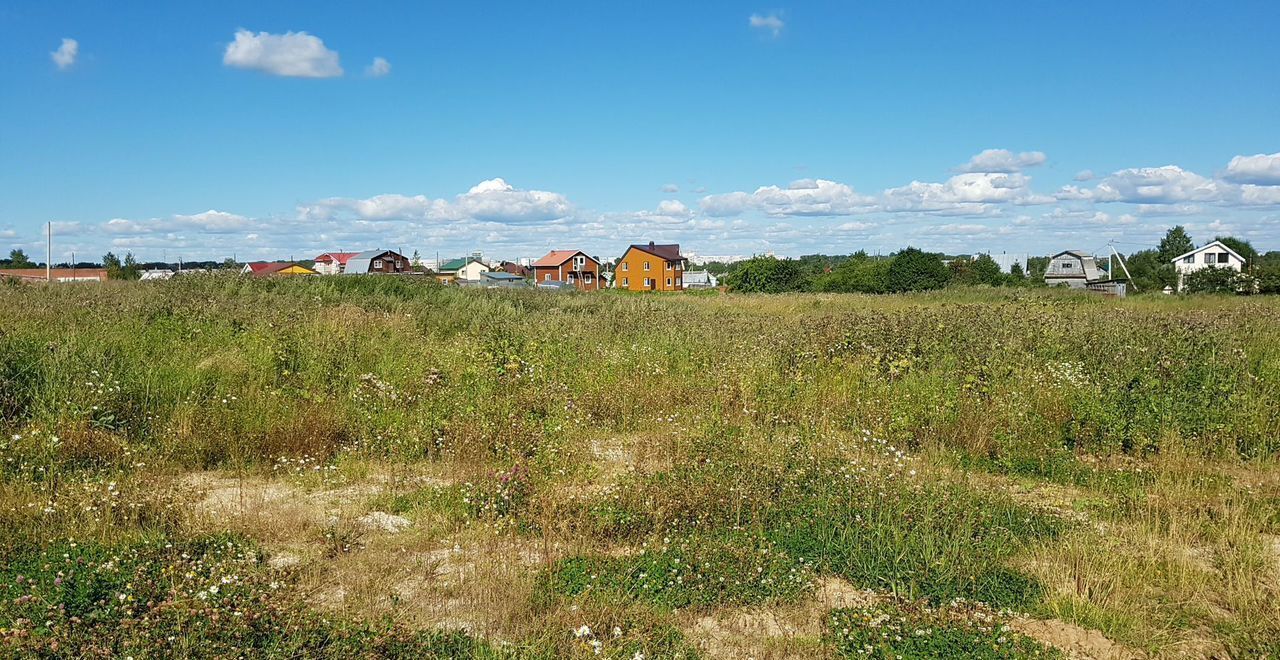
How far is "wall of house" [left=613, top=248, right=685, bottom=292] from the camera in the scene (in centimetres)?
9169

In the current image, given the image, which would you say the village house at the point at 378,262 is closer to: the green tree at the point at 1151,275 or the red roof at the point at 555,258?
the red roof at the point at 555,258

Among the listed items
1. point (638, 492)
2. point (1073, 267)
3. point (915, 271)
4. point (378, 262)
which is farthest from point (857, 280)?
point (638, 492)

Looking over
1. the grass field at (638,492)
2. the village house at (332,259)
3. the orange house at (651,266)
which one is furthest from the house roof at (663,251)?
the grass field at (638,492)

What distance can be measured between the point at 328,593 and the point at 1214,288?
41295 millimetres

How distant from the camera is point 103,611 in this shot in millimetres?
3576

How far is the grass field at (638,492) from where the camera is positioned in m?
3.67

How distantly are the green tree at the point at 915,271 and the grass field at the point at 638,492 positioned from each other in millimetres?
50699

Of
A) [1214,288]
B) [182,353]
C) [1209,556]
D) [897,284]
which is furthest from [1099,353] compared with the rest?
[897,284]

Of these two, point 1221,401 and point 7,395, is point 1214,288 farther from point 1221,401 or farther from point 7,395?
point 7,395

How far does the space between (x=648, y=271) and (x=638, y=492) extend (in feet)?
287

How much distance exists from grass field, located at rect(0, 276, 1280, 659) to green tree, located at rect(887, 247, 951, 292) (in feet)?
166

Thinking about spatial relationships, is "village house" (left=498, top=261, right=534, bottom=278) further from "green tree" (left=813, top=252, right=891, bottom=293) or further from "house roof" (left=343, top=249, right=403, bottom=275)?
"green tree" (left=813, top=252, right=891, bottom=293)

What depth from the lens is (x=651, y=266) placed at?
9200 centimetres

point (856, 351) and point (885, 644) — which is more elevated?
point (856, 351)
